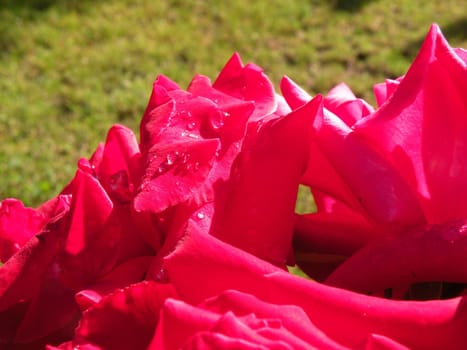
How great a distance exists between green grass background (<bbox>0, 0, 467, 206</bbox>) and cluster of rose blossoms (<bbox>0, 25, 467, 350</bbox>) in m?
2.63

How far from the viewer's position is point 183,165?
0.59 m

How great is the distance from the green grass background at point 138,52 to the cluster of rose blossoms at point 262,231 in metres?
2.63

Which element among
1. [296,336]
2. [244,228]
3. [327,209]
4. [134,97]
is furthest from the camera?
[134,97]

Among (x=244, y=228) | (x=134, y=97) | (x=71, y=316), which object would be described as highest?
(x=244, y=228)

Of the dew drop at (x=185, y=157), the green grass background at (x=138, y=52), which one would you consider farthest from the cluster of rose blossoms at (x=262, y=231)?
the green grass background at (x=138, y=52)

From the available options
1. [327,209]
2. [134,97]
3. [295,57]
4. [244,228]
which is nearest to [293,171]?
[244,228]

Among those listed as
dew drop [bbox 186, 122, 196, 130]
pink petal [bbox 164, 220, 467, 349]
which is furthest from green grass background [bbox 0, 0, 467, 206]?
pink petal [bbox 164, 220, 467, 349]

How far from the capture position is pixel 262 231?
0.58 metres

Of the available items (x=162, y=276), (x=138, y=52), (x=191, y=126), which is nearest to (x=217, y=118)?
(x=191, y=126)

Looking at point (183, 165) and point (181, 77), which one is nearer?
point (183, 165)

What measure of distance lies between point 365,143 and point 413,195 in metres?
0.06

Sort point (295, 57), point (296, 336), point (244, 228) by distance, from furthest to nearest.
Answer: point (295, 57)
point (244, 228)
point (296, 336)

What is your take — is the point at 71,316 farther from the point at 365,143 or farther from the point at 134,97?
the point at 134,97

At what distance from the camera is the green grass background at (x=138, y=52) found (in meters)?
3.45
